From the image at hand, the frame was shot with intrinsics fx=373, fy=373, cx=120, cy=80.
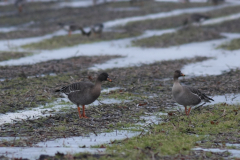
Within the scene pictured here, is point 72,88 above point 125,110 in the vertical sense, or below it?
above

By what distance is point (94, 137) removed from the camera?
808 centimetres

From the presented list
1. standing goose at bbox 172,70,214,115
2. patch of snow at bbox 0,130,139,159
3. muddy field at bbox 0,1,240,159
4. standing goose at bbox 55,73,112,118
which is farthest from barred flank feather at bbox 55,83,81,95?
standing goose at bbox 172,70,214,115

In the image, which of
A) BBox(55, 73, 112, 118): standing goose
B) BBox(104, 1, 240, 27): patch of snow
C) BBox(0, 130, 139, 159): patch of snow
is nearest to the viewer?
BBox(0, 130, 139, 159): patch of snow

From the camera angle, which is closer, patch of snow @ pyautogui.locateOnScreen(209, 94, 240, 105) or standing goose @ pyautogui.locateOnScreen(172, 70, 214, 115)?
standing goose @ pyautogui.locateOnScreen(172, 70, 214, 115)

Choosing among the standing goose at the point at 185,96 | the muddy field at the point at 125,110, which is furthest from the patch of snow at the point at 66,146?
the standing goose at the point at 185,96

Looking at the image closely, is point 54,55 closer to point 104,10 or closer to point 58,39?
point 58,39

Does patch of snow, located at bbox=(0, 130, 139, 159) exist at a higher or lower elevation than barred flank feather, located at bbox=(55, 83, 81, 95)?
lower

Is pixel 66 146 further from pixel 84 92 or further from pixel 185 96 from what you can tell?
pixel 185 96

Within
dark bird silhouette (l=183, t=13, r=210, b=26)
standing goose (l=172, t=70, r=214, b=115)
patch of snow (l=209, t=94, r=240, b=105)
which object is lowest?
patch of snow (l=209, t=94, r=240, b=105)

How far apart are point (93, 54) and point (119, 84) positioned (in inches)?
333

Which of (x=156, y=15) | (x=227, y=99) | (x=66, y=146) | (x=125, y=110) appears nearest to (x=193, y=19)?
(x=156, y=15)

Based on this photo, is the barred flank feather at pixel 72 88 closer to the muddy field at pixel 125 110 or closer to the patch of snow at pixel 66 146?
the muddy field at pixel 125 110

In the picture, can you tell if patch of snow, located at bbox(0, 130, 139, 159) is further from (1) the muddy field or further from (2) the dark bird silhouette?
(2) the dark bird silhouette

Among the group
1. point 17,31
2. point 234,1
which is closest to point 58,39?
point 17,31
